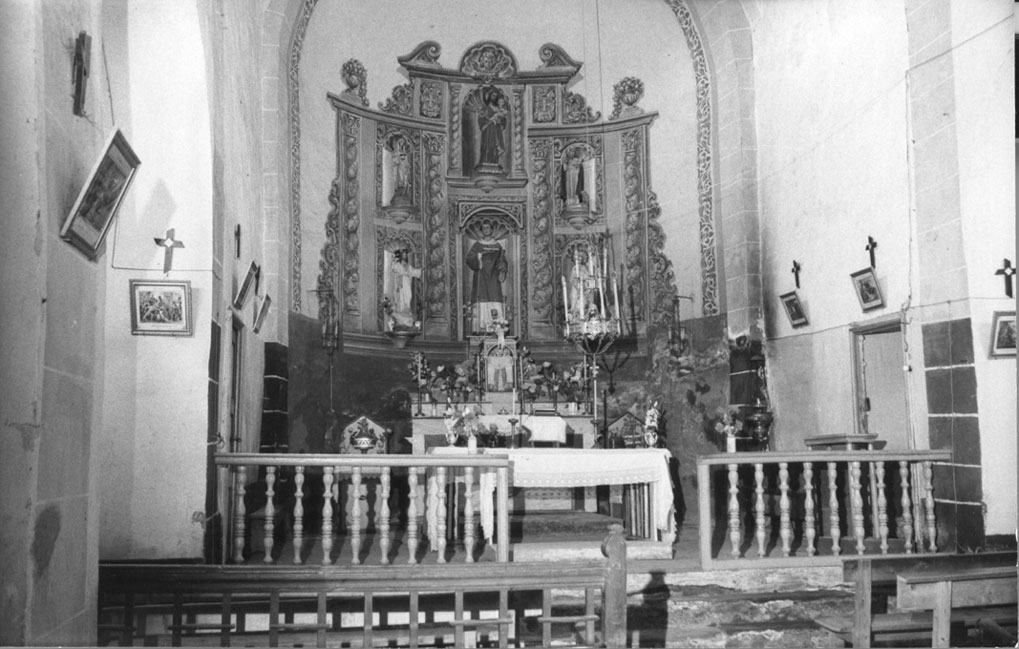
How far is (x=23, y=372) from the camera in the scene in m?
3.41

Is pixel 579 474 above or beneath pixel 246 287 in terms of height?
beneath

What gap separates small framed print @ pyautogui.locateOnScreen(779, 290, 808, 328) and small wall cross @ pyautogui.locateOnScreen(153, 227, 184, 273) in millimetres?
5436

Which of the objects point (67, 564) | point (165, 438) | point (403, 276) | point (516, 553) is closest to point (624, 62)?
point (403, 276)

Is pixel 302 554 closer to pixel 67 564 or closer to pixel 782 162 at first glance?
pixel 67 564

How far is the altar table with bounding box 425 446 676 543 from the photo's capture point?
6.80 m

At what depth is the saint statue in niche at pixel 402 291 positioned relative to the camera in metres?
10.0

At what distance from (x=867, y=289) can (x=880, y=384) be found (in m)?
0.82

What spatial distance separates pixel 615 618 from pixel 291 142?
6.37 metres

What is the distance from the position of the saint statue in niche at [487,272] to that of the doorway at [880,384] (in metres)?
4.19

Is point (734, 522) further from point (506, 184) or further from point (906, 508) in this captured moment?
point (506, 184)

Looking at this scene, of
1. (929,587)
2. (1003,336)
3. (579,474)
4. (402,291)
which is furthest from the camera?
(402,291)

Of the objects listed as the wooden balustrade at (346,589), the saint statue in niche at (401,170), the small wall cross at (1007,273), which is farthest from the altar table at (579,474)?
the saint statue in niche at (401,170)

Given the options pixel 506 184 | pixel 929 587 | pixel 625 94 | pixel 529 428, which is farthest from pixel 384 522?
pixel 625 94

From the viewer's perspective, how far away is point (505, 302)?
35.8ft
